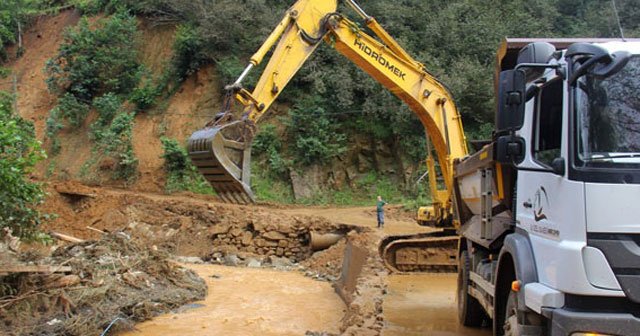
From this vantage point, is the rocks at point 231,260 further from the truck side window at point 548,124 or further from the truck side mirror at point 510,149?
the truck side window at point 548,124

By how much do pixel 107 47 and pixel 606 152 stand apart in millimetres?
31922

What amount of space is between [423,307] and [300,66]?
5703mm

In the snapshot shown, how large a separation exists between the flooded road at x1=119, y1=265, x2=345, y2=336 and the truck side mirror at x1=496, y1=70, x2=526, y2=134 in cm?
678

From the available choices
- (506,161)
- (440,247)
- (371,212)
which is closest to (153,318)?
(440,247)

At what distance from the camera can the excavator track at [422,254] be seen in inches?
549

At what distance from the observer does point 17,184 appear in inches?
346

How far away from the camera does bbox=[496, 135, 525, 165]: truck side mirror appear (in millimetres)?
4891

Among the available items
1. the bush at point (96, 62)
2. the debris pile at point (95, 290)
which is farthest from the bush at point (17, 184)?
the bush at point (96, 62)

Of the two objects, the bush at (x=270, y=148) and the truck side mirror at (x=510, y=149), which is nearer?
the truck side mirror at (x=510, y=149)

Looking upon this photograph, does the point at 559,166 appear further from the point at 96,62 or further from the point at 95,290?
the point at 96,62

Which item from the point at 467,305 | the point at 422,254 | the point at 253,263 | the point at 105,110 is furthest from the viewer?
the point at 105,110

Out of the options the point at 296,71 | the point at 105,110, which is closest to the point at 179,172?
the point at 105,110

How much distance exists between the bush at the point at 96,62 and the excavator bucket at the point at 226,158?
22307mm

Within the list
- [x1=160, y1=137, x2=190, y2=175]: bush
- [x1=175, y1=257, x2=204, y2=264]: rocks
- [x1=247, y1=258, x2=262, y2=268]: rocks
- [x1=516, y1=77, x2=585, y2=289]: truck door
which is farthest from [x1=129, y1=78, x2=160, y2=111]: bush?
[x1=516, y1=77, x2=585, y2=289]: truck door
